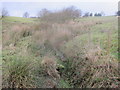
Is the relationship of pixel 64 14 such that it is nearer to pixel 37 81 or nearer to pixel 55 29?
pixel 55 29

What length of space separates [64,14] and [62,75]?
2.17m

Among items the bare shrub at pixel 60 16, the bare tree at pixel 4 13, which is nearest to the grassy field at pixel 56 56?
the bare shrub at pixel 60 16

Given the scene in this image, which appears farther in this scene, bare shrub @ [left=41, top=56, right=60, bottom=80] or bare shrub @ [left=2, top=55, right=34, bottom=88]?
bare shrub @ [left=41, top=56, right=60, bottom=80]

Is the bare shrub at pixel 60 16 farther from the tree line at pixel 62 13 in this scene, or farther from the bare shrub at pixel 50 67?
the bare shrub at pixel 50 67

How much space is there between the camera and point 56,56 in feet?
17.3

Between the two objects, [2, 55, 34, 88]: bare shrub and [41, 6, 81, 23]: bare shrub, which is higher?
[41, 6, 81, 23]: bare shrub

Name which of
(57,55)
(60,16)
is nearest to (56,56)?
(57,55)

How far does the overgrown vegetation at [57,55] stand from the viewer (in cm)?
406

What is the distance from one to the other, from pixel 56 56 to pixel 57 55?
6 centimetres

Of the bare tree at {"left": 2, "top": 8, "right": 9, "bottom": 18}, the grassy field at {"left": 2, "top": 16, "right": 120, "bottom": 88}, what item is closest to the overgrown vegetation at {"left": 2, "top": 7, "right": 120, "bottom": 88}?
the grassy field at {"left": 2, "top": 16, "right": 120, "bottom": 88}

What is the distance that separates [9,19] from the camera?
6.25 m

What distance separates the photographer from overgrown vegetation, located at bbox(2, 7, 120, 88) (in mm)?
4064

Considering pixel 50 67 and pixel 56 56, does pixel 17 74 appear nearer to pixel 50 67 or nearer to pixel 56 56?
pixel 50 67

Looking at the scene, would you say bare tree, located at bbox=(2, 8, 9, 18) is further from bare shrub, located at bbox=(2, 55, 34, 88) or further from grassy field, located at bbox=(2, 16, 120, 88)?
bare shrub, located at bbox=(2, 55, 34, 88)
